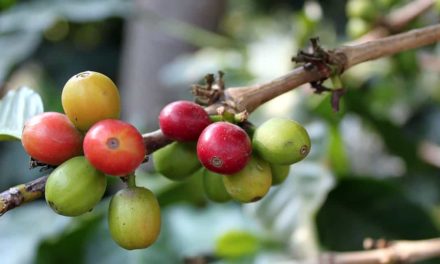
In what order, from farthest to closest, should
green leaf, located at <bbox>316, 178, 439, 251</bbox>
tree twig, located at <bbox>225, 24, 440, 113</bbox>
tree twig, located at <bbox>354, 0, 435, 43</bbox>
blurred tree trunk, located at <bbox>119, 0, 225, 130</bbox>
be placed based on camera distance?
blurred tree trunk, located at <bbox>119, 0, 225, 130</bbox> < green leaf, located at <bbox>316, 178, 439, 251</bbox> < tree twig, located at <bbox>354, 0, 435, 43</bbox> < tree twig, located at <bbox>225, 24, 440, 113</bbox>

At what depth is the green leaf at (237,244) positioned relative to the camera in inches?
54.0

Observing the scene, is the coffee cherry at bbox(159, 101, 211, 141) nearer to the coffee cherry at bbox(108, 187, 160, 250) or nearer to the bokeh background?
the coffee cherry at bbox(108, 187, 160, 250)

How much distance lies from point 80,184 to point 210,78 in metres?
0.22

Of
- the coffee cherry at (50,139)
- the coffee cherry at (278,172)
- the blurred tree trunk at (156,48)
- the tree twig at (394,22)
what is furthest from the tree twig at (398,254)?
the blurred tree trunk at (156,48)

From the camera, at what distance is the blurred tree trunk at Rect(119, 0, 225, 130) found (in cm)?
239

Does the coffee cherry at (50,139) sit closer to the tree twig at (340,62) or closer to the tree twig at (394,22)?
the tree twig at (340,62)

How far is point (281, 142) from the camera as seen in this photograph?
2.24 ft

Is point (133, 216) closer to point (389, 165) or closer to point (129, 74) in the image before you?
point (129, 74)

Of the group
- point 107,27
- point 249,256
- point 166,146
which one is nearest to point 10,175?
point 107,27

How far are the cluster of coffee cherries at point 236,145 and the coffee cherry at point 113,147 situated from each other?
0.22ft

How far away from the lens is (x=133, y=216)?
66 cm

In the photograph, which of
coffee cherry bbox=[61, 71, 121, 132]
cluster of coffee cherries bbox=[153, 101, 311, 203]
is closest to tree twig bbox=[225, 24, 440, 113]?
cluster of coffee cherries bbox=[153, 101, 311, 203]

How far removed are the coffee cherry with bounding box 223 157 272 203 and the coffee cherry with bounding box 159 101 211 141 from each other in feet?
0.22

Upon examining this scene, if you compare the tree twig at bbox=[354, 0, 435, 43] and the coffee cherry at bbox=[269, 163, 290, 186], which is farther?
the tree twig at bbox=[354, 0, 435, 43]
